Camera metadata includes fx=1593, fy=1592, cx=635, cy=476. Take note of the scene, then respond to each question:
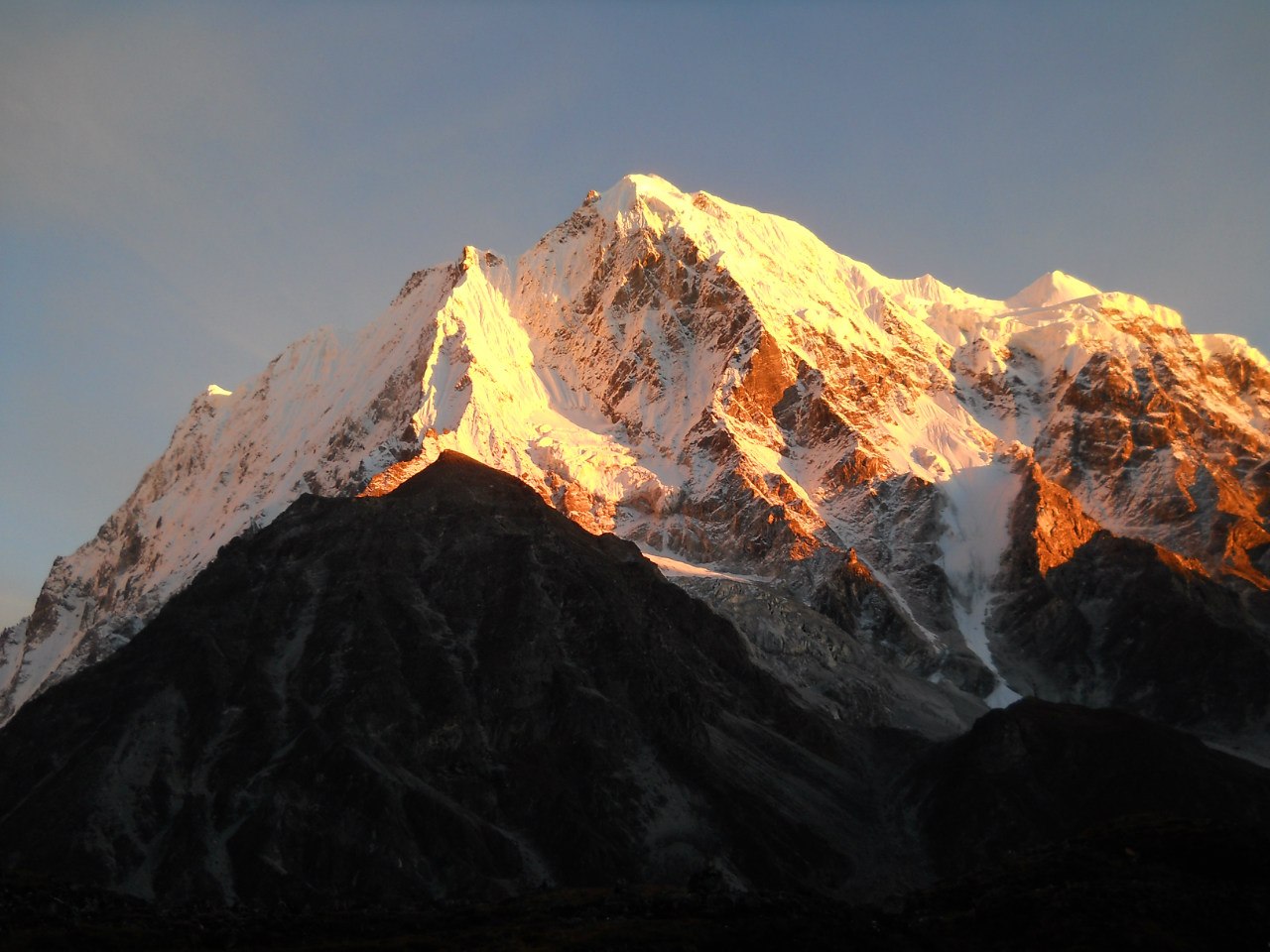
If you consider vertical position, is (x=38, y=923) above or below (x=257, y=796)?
below

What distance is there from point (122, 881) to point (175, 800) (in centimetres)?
1637

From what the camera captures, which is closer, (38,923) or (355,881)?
(38,923)

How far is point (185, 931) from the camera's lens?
111 meters

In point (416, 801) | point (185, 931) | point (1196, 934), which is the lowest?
point (1196, 934)

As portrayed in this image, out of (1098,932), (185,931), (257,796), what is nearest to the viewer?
(1098,932)

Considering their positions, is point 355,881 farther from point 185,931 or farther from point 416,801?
point 185,931

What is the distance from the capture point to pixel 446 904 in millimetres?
138500

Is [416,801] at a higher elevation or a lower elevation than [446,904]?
higher

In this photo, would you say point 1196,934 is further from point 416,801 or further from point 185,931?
point 416,801

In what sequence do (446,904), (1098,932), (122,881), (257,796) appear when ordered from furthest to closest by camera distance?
1. (257,796)
2. (122,881)
3. (446,904)
4. (1098,932)

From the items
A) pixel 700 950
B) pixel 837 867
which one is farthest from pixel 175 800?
pixel 700 950

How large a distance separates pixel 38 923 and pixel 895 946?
58.6m

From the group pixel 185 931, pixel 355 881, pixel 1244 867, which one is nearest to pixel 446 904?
pixel 185 931

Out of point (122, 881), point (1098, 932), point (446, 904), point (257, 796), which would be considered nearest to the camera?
point (1098, 932)
